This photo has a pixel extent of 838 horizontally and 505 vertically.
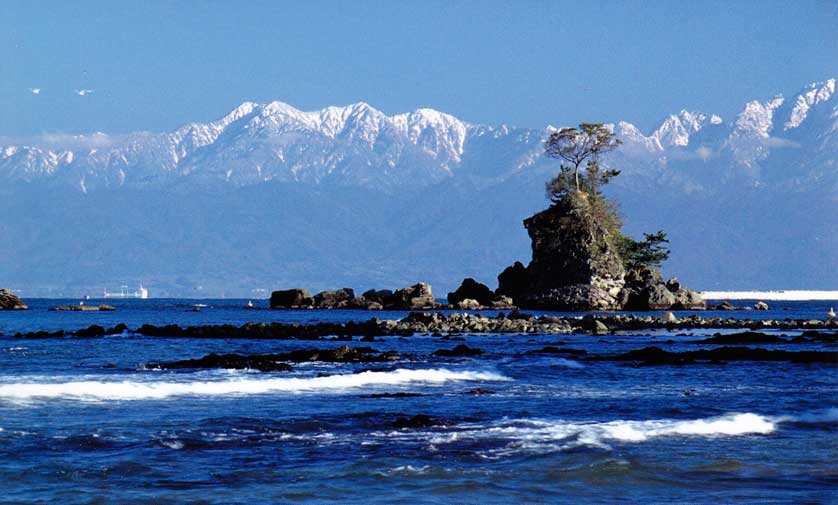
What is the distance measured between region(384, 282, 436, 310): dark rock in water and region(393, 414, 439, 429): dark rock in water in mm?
111070

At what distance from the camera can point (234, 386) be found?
32.3 m

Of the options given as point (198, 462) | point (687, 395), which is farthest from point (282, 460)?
point (687, 395)

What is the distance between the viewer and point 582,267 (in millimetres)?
117188

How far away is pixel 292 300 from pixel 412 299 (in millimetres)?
23956

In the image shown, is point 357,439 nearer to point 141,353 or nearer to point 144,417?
point 144,417

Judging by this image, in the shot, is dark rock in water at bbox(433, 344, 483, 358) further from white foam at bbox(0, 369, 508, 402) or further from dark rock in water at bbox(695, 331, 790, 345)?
dark rock in water at bbox(695, 331, 790, 345)

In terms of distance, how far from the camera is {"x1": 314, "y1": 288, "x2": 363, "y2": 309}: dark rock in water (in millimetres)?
149625

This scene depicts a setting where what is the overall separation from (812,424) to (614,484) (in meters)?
9.01

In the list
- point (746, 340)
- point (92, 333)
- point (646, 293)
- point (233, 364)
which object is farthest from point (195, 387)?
point (646, 293)

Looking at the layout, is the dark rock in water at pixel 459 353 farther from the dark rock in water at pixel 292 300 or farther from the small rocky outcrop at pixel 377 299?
the dark rock in water at pixel 292 300

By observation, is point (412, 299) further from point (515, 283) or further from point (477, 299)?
point (515, 283)

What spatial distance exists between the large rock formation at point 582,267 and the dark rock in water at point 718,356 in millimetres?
67682

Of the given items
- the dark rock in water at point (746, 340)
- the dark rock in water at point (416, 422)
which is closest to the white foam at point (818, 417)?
the dark rock in water at point (416, 422)

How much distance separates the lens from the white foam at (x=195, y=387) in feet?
97.3
